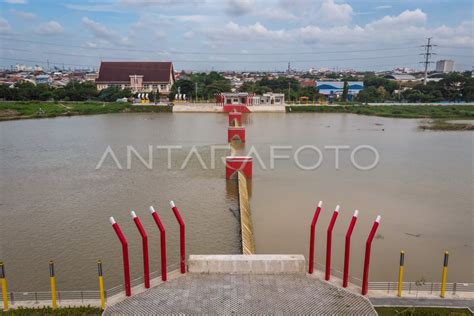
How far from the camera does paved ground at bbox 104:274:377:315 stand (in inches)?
226

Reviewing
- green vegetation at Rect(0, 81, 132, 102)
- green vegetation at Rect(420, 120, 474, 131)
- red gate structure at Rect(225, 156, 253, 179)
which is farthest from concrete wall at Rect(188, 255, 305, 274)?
green vegetation at Rect(0, 81, 132, 102)

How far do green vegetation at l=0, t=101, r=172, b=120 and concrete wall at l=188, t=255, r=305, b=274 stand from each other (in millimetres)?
39403

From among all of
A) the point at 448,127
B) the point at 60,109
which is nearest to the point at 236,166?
the point at 448,127

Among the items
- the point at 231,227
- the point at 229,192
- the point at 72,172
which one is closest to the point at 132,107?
A: the point at 72,172

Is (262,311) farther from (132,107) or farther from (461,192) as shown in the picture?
(132,107)

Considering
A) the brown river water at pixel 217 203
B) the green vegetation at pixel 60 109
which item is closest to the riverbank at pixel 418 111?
the brown river water at pixel 217 203

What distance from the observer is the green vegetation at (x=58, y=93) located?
171 ft

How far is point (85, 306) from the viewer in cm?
595

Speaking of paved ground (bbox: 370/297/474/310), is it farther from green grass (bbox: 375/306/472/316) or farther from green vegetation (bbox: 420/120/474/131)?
green vegetation (bbox: 420/120/474/131)

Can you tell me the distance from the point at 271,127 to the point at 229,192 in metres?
21.1

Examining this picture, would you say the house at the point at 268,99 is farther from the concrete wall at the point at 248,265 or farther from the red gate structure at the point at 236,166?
the concrete wall at the point at 248,265

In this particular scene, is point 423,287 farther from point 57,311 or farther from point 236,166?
point 236,166

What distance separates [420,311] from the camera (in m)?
5.78

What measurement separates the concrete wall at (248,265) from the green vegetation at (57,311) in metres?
1.69
